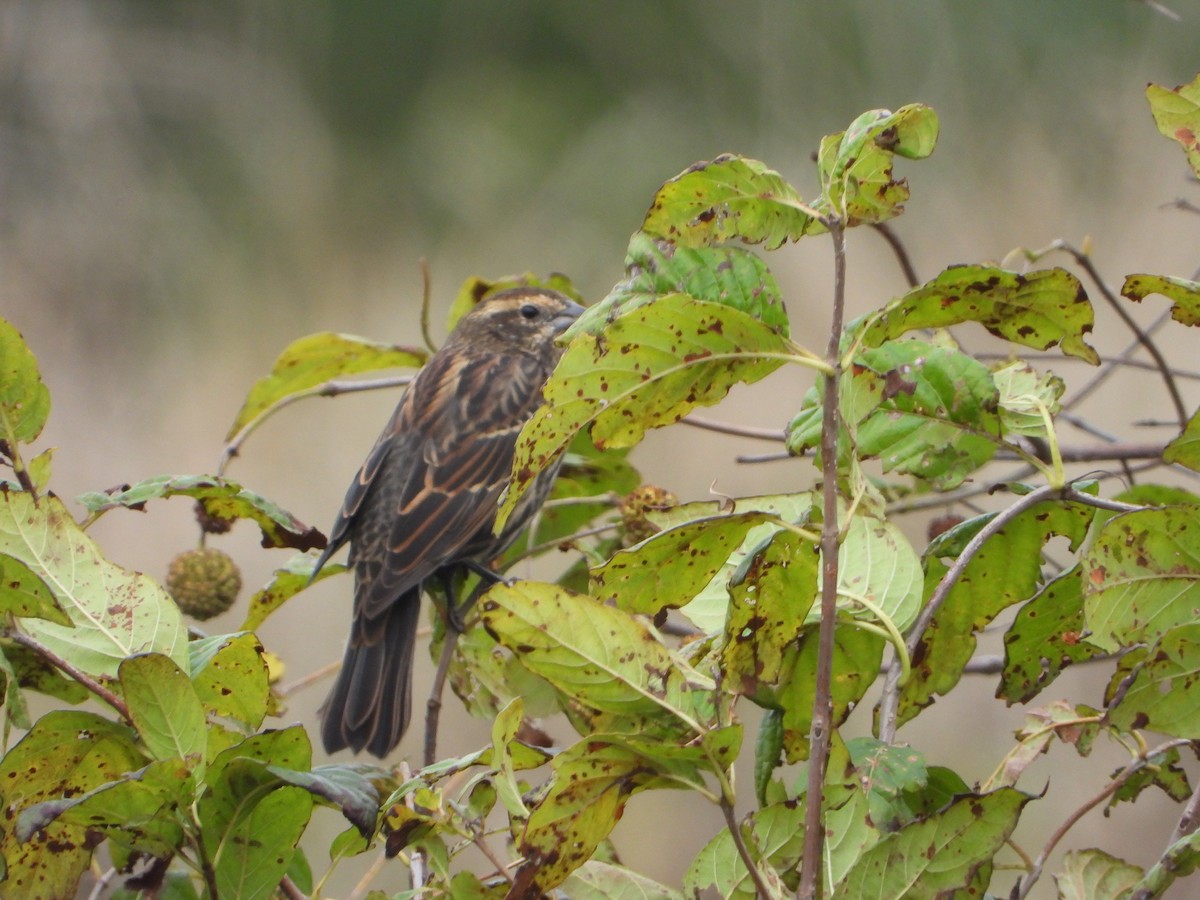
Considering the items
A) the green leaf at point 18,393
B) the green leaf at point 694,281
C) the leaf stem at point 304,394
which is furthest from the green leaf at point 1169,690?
the leaf stem at point 304,394

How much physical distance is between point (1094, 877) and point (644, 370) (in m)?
0.52

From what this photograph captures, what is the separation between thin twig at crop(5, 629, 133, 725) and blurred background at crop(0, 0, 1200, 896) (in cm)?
470

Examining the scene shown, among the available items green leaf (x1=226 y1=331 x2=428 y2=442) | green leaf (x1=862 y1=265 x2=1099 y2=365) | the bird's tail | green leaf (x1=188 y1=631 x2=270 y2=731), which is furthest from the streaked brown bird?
green leaf (x1=862 y1=265 x2=1099 y2=365)


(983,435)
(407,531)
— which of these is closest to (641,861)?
(407,531)

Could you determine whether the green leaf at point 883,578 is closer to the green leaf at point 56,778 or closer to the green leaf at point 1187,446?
the green leaf at point 1187,446

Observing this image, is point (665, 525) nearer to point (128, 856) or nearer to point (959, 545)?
point (959, 545)

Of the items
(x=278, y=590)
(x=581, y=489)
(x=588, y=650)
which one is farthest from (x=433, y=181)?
(x=588, y=650)

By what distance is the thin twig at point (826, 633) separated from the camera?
29.3 inches

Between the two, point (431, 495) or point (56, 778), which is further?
point (431, 495)

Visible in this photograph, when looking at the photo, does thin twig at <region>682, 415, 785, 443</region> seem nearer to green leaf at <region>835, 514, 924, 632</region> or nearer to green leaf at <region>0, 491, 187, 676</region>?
green leaf at <region>835, 514, 924, 632</region>

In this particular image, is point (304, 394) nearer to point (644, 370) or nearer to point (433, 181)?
point (644, 370)

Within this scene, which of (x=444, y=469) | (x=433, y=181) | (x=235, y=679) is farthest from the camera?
(x=433, y=181)

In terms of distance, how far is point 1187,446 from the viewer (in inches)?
38.4

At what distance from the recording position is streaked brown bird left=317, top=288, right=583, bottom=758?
269cm
